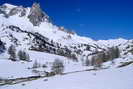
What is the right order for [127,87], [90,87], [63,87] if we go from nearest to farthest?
[127,87] < [90,87] < [63,87]

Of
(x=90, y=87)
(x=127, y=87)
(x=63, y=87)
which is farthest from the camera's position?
(x=63, y=87)

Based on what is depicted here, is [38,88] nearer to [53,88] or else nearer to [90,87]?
[53,88]

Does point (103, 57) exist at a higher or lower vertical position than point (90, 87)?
higher

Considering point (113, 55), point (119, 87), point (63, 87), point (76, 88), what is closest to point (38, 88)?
point (63, 87)

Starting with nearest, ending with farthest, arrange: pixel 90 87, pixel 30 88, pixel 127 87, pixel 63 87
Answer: pixel 127 87 → pixel 90 87 → pixel 63 87 → pixel 30 88

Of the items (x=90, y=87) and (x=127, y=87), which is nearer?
(x=127, y=87)

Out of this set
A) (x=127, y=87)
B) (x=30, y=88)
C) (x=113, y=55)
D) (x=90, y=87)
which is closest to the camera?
(x=127, y=87)

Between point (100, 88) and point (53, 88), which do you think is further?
point (53, 88)

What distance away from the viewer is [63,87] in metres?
20.9

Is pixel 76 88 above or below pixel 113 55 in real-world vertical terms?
below

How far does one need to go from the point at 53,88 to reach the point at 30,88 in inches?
127

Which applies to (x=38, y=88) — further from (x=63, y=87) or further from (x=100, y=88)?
(x=100, y=88)

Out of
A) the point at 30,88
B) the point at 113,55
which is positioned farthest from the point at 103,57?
the point at 30,88

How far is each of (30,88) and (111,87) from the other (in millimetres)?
9048
